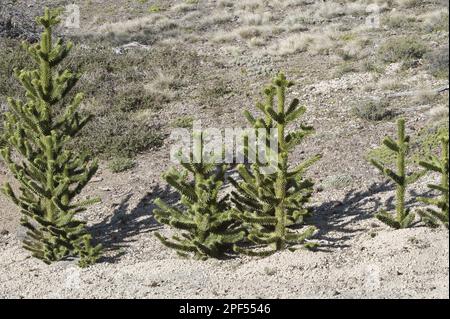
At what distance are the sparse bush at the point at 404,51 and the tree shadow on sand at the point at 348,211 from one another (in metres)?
8.51

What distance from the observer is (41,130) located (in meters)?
11.6

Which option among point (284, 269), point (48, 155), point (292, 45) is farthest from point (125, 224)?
point (292, 45)

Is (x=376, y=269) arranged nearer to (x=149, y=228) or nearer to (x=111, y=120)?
(x=149, y=228)

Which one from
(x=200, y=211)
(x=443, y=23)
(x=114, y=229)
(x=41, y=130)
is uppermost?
(x=443, y=23)

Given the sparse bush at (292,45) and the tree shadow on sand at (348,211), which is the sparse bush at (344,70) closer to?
the sparse bush at (292,45)

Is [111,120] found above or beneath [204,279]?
above

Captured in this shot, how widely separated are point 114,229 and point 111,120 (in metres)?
6.14

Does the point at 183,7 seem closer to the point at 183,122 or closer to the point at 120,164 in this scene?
the point at 183,122

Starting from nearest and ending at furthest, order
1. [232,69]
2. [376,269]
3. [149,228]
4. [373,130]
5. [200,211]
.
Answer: [376,269] → [200,211] → [149,228] → [373,130] → [232,69]

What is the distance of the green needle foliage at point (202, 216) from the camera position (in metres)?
10.5

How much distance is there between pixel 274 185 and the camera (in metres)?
10.5

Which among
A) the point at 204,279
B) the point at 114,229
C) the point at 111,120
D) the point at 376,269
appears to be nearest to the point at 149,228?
the point at 114,229

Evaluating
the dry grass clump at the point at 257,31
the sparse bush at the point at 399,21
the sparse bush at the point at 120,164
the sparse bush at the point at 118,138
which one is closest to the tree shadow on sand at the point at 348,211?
the sparse bush at the point at 120,164

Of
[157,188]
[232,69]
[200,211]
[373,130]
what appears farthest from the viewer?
[232,69]
